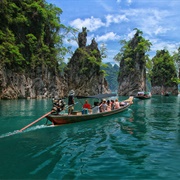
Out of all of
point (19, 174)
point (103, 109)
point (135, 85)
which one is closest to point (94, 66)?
point (135, 85)

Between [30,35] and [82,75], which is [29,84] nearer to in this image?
[30,35]

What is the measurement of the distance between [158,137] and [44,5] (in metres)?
52.4

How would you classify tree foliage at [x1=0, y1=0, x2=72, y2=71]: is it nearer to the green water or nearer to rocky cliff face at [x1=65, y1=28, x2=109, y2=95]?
rocky cliff face at [x1=65, y1=28, x2=109, y2=95]

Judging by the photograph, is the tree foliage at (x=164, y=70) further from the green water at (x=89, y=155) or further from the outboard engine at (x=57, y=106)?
the green water at (x=89, y=155)

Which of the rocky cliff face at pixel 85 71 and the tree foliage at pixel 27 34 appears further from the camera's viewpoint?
the rocky cliff face at pixel 85 71

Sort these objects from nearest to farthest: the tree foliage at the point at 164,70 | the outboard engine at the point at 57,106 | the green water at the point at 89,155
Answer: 1. the green water at the point at 89,155
2. the outboard engine at the point at 57,106
3. the tree foliage at the point at 164,70

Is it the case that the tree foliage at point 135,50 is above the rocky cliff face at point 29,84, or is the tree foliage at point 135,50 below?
above

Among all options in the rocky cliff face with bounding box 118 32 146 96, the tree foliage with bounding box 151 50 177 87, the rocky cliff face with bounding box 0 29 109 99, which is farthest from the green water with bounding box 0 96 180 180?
the tree foliage with bounding box 151 50 177 87

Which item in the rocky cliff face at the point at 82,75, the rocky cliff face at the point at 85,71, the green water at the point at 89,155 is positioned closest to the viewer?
the green water at the point at 89,155

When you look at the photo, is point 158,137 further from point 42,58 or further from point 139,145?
point 42,58

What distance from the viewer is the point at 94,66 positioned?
2886 inches

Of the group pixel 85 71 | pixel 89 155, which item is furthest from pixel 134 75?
pixel 89 155

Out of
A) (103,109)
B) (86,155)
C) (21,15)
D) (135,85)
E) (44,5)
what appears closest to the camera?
(86,155)

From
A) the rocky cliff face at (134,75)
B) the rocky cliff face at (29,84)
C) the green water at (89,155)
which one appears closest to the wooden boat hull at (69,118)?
the green water at (89,155)
